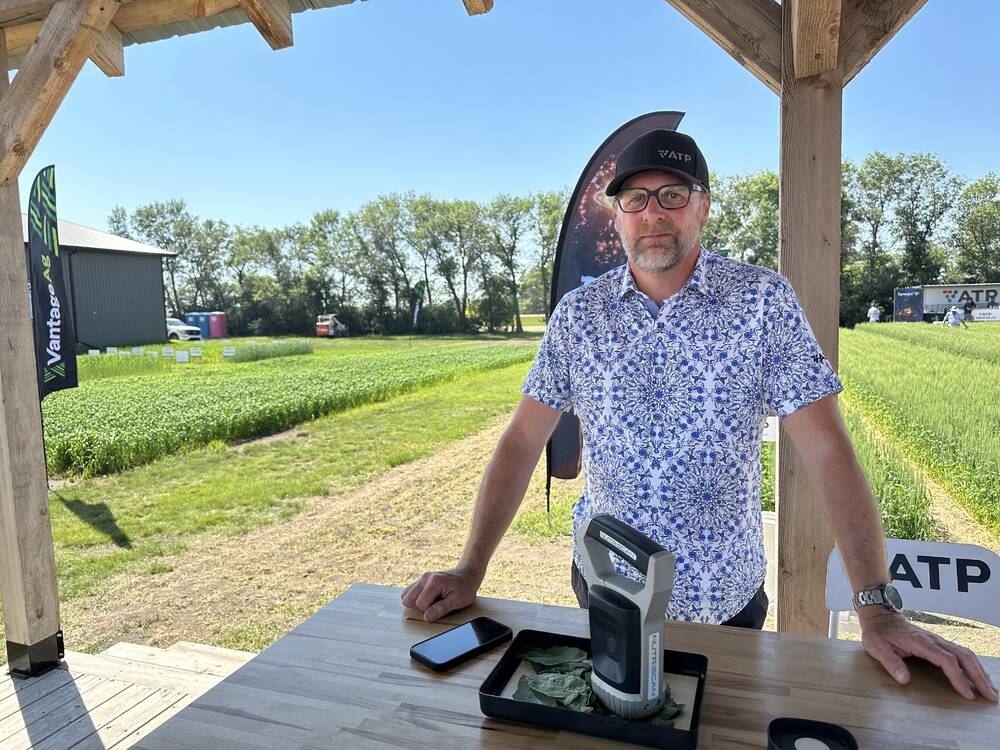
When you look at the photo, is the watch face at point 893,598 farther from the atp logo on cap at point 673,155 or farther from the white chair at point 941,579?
the atp logo on cap at point 673,155

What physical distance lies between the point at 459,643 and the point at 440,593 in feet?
0.58

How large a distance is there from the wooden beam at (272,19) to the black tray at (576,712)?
7.30ft

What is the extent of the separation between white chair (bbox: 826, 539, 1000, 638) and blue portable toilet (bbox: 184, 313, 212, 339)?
25.9 metres

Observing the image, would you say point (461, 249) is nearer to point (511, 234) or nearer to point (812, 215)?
Answer: point (511, 234)

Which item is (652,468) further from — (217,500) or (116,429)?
(116,429)

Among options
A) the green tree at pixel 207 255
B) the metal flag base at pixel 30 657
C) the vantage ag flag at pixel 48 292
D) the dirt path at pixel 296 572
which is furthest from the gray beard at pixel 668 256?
the green tree at pixel 207 255

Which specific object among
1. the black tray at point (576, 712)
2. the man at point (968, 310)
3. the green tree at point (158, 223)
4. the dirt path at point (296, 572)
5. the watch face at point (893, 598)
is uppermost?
the green tree at point (158, 223)

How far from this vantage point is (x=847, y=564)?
123 cm

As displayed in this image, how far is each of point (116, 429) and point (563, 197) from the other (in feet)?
77.1

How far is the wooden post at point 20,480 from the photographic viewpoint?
8.68ft

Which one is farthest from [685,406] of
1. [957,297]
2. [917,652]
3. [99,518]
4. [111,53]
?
[99,518]

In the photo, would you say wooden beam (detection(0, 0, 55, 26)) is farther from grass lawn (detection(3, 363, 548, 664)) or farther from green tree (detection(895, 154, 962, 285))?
green tree (detection(895, 154, 962, 285))

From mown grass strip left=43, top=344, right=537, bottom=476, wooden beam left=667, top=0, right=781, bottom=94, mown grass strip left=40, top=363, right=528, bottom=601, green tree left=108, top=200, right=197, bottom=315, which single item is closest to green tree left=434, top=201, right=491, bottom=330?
mown grass strip left=43, top=344, right=537, bottom=476

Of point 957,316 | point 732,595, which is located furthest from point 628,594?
point 957,316
